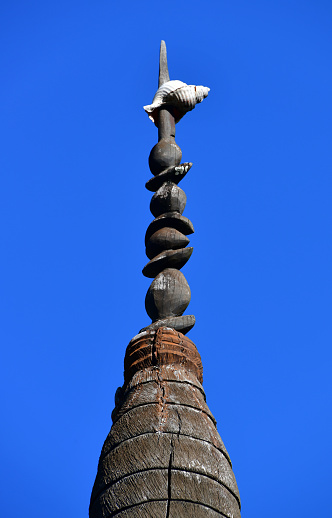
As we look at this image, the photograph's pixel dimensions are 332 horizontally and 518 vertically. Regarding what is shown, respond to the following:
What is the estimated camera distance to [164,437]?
120 inches

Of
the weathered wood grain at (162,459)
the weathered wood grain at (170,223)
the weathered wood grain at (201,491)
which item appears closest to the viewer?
the weathered wood grain at (201,491)

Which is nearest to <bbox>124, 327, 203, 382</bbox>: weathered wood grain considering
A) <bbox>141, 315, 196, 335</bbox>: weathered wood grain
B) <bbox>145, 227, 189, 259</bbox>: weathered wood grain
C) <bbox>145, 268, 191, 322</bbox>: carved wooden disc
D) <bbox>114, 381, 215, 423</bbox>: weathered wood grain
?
<bbox>141, 315, 196, 335</bbox>: weathered wood grain

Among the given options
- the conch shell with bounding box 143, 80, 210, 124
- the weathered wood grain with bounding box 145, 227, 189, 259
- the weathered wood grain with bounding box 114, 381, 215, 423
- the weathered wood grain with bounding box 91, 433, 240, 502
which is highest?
the conch shell with bounding box 143, 80, 210, 124

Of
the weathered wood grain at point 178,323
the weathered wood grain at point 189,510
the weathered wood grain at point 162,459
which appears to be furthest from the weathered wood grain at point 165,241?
the weathered wood grain at point 189,510

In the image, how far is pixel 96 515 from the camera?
2.86 meters

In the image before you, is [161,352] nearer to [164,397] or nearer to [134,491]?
[164,397]

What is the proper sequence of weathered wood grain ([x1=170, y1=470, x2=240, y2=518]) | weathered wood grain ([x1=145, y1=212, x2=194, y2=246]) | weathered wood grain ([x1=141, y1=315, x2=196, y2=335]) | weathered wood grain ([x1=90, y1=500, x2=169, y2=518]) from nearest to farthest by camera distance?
1. weathered wood grain ([x1=90, y1=500, x2=169, y2=518])
2. weathered wood grain ([x1=170, y1=470, x2=240, y2=518])
3. weathered wood grain ([x1=141, y1=315, x2=196, y2=335])
4. weathered wood grain ([x1=145, y1=212, x2=194, y2=246])

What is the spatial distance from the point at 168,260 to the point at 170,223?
0.43 metres

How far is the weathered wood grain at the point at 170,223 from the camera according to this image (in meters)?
5.15

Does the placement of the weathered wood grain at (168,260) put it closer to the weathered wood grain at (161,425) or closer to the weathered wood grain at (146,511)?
the weathered wood grain at (161,425)

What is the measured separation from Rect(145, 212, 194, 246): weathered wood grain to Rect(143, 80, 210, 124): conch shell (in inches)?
64.1

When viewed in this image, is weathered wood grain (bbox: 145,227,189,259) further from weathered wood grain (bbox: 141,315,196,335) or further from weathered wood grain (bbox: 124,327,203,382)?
weathered wood grain (bbox: 124,327,203,382)

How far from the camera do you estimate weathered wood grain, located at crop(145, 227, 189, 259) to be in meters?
4.94

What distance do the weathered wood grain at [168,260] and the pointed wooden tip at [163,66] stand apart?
2539 mm
